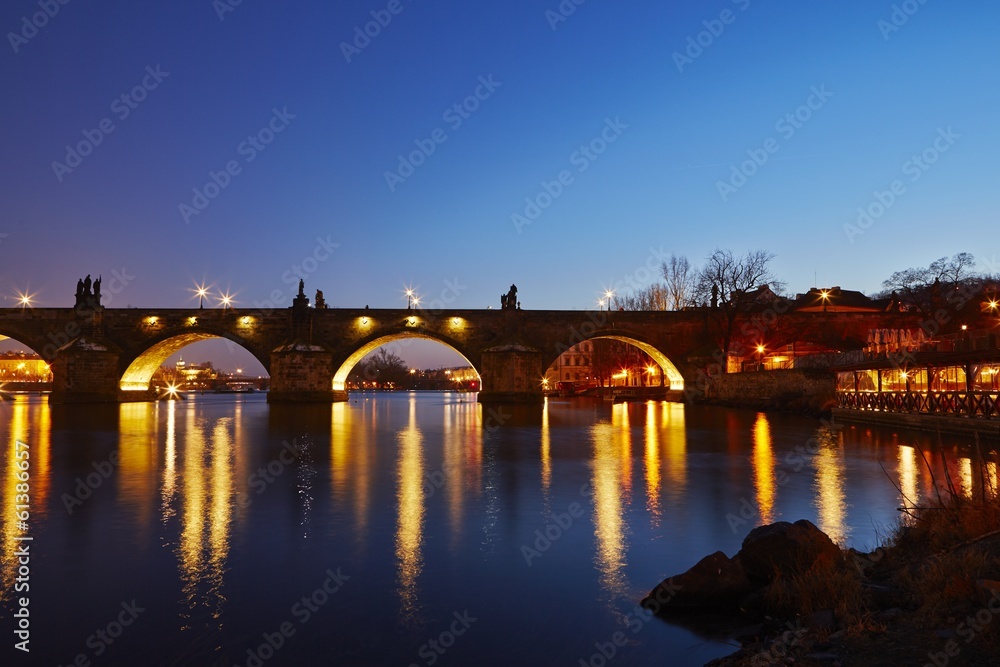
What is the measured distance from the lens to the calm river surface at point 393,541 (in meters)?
6.61

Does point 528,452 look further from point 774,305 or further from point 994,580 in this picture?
point 774,305

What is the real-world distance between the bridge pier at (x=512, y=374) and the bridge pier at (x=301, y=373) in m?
12.9

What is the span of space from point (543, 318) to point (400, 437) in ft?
95.0

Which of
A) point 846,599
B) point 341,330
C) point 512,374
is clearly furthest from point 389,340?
point 846,599

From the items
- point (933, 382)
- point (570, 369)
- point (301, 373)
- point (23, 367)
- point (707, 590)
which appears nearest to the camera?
point (707, 590)

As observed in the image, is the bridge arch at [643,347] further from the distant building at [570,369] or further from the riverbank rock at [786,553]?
the distant building at [570,369]

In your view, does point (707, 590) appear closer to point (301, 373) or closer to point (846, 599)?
point (846, 599)

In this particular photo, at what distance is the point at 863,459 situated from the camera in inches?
780

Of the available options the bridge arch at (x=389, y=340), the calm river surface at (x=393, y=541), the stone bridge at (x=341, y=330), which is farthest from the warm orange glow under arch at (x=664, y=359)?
the calm river surface at (x=393, y=541)

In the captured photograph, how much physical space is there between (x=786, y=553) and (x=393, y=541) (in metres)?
5.50

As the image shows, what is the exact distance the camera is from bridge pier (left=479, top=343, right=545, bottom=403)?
52.0 metres

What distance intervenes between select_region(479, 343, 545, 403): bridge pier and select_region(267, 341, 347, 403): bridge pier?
1291cm

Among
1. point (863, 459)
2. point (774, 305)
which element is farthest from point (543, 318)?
point (863, 459)

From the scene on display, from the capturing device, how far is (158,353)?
201 feet
